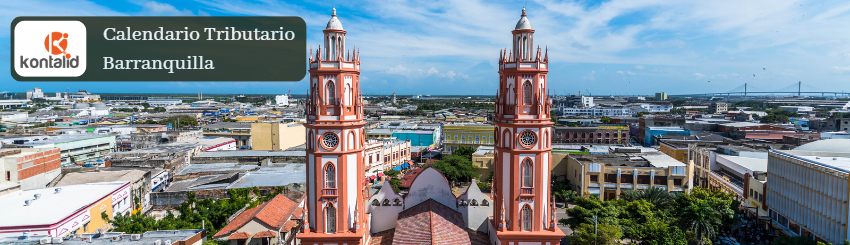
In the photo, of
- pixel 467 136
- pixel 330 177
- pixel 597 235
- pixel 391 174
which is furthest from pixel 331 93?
pixel 467 136

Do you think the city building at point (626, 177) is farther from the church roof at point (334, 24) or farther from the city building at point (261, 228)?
the church roof at point (334, 24)

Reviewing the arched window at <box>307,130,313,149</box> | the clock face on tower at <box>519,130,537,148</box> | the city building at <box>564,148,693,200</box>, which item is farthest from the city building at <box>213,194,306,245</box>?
the city building at <box>564,148,693,200</box>

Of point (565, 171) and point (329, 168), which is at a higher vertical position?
point (329, 168)

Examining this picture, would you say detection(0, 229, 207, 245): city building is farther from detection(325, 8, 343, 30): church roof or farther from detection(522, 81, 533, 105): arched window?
detection(522, 81, 533, 105): arched window

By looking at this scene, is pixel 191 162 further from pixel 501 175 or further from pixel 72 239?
pixel 501 175

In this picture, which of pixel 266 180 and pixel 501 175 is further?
pixel 266 180

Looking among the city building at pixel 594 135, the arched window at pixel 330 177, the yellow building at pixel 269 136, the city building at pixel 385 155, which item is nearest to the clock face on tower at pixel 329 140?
the arched window at pixel 330 177

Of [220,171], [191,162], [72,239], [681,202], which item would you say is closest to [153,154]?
[191,162]
